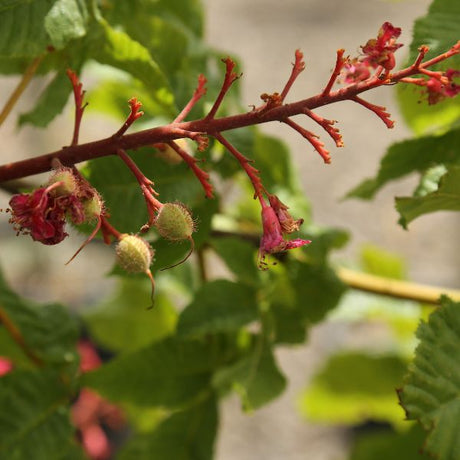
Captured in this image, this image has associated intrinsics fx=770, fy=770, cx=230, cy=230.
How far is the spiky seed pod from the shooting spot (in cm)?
81

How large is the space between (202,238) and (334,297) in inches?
11.0

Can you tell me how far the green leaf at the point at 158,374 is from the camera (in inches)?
53.4

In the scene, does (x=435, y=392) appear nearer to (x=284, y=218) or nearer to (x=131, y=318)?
(x=284, y=218)

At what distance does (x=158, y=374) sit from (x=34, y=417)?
22 centimetres

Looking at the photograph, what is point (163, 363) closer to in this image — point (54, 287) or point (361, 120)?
point (54, 287)

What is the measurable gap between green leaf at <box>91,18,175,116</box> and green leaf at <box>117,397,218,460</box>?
624 mm

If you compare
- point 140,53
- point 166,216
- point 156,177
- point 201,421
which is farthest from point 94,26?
point 201,421

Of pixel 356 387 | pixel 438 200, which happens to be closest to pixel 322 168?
pixel 356 387

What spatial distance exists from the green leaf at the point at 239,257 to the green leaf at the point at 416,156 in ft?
0.90

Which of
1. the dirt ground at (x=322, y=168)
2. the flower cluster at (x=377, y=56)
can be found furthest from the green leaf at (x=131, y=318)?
the dirt ground at (x=322, y=168)

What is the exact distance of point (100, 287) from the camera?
14.8 ft

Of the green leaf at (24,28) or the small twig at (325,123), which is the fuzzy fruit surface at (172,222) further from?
the green leaf at (24,28)

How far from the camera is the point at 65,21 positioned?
0.99 meters

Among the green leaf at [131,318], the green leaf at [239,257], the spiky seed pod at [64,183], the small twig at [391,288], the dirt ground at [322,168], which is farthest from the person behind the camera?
the dirt ground at [322,168]
